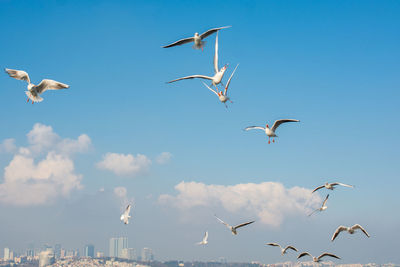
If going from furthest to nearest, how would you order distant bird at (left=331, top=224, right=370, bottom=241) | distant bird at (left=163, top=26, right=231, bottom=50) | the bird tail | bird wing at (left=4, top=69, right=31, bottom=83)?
distant bird at (left=331, top=224, right=370, bottom=241), bird wing at (left=4, top=69, right=31, bottom=83), the bird tail, distant bird at (left=163, top=26, right=231, bottom=50)

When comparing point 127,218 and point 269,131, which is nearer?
point 269,131

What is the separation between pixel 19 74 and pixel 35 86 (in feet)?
8.04

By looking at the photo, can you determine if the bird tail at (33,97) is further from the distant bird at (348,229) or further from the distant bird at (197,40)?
the distant bird at (348,229)

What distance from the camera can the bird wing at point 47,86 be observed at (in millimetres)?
36594

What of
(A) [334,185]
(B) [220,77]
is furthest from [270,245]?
(B) [220,77]

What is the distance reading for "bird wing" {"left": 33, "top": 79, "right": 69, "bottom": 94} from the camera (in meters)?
36.6

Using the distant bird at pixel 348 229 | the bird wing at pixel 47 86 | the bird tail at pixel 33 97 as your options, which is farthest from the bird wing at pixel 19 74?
the distant bird at pixel 348 229

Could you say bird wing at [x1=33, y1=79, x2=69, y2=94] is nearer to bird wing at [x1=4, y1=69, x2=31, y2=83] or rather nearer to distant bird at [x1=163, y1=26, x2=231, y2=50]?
bird wing at [x1=4, y1=69, x2=31, y2=83]

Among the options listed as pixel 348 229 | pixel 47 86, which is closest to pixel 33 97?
pixel 47 86

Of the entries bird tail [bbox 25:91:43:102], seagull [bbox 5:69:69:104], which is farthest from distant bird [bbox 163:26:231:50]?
bird tail [bbox 25:91:43:102]

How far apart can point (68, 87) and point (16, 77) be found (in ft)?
25.9

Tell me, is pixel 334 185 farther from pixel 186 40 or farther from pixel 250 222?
pixel 186 40

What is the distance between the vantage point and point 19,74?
129ft

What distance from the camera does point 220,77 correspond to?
1412 inches
